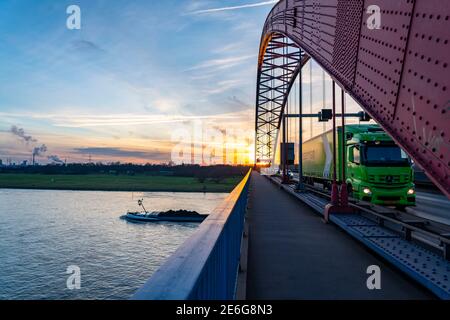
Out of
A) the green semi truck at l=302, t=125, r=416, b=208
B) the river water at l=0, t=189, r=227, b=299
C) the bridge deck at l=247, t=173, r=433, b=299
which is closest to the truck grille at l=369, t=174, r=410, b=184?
the green semi truck at l=302, t=125, r=416, b=208

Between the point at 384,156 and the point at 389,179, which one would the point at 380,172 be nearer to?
the point at 389,179

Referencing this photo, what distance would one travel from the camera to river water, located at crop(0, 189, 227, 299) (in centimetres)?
3441

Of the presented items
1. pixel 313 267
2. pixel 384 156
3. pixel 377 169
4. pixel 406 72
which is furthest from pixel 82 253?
pixel 406 72

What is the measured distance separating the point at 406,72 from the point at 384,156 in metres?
12.6

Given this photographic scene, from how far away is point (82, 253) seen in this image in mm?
45406

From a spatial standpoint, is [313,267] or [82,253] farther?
[82,253]

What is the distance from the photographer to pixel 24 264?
4153cm

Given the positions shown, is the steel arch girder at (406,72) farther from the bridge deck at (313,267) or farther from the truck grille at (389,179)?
the truck grille at (389,179)

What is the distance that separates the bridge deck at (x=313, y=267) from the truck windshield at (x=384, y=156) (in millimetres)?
6799

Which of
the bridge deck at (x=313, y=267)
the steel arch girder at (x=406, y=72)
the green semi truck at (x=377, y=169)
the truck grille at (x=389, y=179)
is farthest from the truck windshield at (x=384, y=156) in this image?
the steel arch girder at (x=406, y=72)
